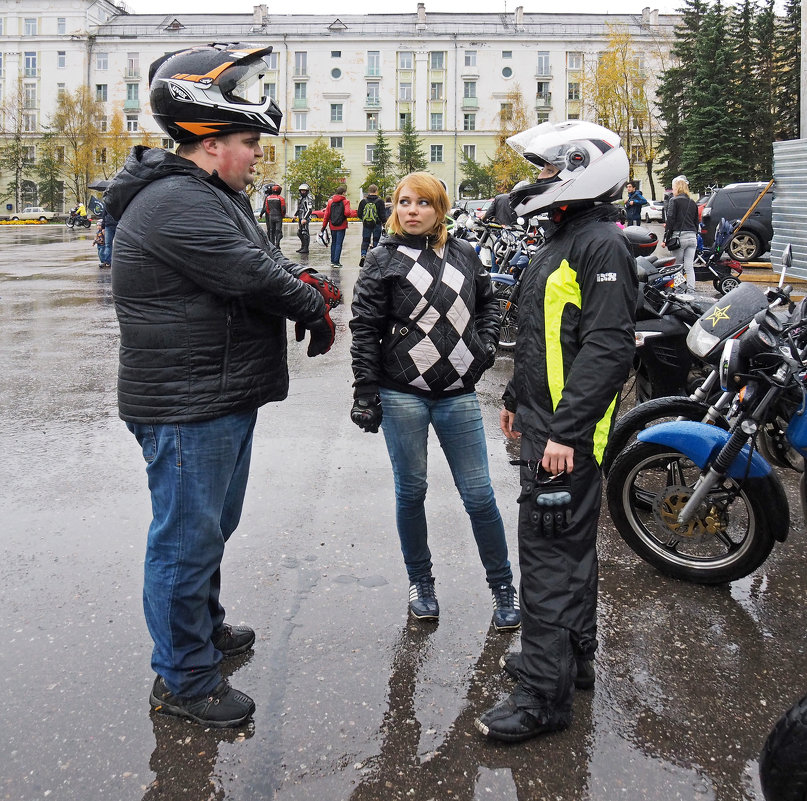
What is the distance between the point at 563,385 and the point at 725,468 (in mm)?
1281

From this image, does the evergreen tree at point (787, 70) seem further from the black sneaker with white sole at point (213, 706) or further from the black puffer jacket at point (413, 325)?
the black sneaker with white sole at point (213, 706)

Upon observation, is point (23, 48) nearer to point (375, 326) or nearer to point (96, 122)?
point (96, 122)

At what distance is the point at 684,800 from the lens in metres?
2.65

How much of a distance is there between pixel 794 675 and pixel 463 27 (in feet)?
308

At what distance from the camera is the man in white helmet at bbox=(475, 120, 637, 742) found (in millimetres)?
2836

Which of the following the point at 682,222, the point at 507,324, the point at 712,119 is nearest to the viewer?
the point at 507,324

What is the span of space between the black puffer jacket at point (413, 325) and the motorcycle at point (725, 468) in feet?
3.62

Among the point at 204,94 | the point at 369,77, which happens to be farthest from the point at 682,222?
the point at 369,77

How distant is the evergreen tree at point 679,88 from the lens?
53.4 meters

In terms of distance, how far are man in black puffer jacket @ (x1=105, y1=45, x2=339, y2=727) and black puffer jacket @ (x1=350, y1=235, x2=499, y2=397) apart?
0.49m

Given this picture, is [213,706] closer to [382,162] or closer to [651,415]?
[651,415]

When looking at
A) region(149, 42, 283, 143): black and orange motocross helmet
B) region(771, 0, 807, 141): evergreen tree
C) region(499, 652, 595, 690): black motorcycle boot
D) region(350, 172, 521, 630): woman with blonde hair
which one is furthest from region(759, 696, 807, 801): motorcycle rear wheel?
region(771, 0, 807, 141): evergreen tree

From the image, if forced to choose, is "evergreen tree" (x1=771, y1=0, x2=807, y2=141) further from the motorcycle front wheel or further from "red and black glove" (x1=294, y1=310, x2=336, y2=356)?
"red and black glove" (x1=294, y1=310, x2=336, y2=356)

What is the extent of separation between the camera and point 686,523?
13.3 feet
